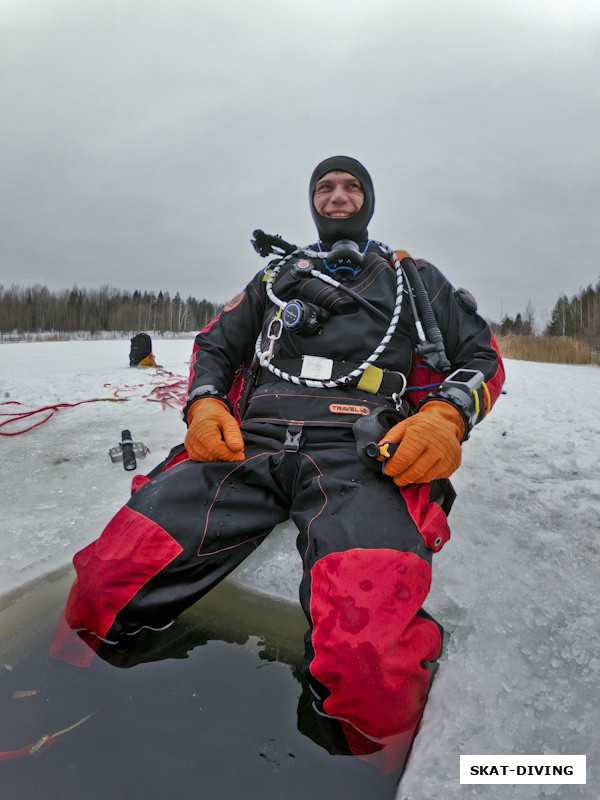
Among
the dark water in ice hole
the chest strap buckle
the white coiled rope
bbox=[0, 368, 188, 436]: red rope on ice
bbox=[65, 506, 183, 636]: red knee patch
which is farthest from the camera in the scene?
bbox=[0, 368, 188, 436]: red rope on ice

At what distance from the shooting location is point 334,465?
5.26ft

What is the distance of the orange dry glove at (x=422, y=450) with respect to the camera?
148 cm

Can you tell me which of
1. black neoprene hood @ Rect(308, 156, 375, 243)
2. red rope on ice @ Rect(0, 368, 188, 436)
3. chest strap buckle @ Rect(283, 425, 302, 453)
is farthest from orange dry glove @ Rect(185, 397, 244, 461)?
red rope on ice @ Rect(0, 368, 188, 436)

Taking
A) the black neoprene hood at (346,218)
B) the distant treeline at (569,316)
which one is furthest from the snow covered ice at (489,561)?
the distant treeline at (569,316)

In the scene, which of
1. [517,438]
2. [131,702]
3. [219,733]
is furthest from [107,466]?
[517,438]

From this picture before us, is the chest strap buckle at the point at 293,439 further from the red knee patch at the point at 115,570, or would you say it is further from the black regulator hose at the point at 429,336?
the black regulator hose at the point at 429,336

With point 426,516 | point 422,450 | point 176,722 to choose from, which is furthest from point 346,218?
point 176,722

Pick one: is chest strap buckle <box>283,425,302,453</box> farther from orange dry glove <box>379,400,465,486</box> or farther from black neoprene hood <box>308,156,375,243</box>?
black neoprene hood <box>308,156,375,243</box>

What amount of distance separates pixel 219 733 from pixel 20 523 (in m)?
1.43

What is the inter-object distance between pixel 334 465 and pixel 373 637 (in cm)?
59

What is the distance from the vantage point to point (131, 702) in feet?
3.88

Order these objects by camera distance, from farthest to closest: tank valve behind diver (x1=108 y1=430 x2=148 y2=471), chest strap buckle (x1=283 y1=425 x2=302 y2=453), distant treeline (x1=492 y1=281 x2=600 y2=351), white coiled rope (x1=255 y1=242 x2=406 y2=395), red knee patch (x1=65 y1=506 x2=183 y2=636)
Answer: distant treeline (x1=492 y1=281 x2=600 y2=351) < tank valve behind diver (x1=108 y1=430 x2=148 y2=471) < white coiled rope (x1=255 y1=242 x2=406 y2=395) < chest strap buckle (x1=283 y1=425 x2=302 y2=453) < red knee patch (x1=65 y1=506 x2=183 y2=636)

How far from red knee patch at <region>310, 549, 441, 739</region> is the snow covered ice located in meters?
0.10

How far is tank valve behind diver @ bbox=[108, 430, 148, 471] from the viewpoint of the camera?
8.64ft
